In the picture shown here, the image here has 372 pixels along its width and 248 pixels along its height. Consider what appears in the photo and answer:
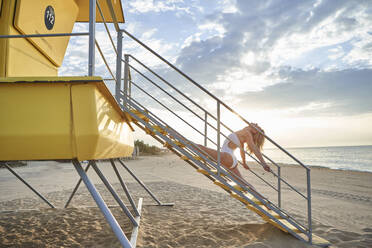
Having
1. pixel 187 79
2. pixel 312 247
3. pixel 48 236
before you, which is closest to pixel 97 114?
pixel 187 79

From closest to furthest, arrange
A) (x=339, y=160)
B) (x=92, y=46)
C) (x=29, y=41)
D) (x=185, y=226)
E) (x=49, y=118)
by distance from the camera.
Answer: (x=49, y=118) < (x=92, y=46) < (x=29, y=41) < (x=185, y=226) < (x=339, y=160)

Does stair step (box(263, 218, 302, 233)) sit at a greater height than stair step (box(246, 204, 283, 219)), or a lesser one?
lesser

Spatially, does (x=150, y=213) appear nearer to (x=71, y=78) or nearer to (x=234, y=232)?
(x=234, y=232)

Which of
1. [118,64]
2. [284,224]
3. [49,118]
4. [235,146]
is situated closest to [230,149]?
[235,146]

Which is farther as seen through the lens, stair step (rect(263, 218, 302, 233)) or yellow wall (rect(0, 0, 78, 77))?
stair step (rect(263, 218, 302, 233))

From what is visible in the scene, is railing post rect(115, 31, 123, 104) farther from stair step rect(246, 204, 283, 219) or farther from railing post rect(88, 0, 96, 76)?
stair step rect(246, 204, 283, 219)

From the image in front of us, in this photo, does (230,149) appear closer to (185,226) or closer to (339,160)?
(185,226)

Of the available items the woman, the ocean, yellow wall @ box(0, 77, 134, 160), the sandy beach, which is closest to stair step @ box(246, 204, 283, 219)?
the sandy beach

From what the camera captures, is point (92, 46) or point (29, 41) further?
point (29, 41)

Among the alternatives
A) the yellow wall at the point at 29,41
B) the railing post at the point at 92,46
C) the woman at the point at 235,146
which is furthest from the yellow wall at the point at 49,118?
the woman at the point at 235,146

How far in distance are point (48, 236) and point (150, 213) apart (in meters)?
2.06

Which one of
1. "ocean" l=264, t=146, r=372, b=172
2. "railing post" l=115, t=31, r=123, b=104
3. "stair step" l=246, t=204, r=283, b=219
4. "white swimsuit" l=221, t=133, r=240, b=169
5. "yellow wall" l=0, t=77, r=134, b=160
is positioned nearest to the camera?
"yellow wall" l=0, t=77, r=134, b=160

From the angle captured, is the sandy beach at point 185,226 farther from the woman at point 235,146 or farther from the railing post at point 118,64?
the railing post at point 118,64

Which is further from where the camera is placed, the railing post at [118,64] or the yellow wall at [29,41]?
the railing post at [118,64]
